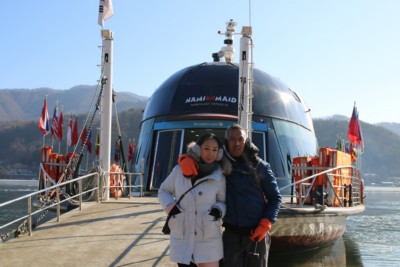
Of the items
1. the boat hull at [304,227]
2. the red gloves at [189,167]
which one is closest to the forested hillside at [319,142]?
the boat hull at [304,227]

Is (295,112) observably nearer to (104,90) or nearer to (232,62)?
(232,62)

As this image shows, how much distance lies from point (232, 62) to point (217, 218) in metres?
14.6

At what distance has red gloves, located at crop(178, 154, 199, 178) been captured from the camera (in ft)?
12.3

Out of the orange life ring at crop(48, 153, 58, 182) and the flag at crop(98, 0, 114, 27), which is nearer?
the flag at crop(98, 0, 114, 27)

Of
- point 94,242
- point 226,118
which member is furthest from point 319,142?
point 94,242

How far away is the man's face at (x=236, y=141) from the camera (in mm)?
3932

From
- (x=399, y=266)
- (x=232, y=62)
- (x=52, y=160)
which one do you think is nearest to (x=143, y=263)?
(x=399, y=266)

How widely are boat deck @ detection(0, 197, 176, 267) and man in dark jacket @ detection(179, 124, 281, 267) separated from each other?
201cm

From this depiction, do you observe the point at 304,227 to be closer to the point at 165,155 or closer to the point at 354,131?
the point at 165,155

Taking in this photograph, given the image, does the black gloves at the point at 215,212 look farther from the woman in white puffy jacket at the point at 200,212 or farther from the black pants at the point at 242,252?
the black pants at the point at 242,252

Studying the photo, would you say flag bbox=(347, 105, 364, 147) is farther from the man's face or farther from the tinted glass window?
the man's face

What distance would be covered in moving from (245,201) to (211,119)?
1071 cm

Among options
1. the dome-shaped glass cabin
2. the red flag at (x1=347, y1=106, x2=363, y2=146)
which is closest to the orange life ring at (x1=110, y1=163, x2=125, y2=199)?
the dome-shaped glass cabin

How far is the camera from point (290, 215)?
820cm
